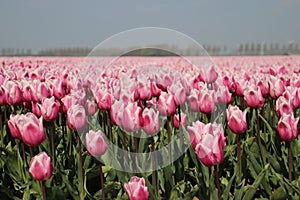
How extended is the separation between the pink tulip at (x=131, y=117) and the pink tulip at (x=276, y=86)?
5.29ft

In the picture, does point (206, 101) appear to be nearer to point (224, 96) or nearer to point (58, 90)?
point (224, 96)

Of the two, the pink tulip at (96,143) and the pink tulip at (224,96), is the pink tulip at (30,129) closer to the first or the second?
the pink tulip at (96,143)

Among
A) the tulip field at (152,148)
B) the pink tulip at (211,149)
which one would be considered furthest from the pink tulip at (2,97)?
the pink tulip at (211,149)

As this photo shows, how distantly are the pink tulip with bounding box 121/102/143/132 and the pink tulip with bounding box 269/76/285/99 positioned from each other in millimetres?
1613

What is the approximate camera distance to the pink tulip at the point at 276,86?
3.37 m

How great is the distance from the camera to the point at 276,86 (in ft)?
11.1

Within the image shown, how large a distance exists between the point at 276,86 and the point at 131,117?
1671 mm

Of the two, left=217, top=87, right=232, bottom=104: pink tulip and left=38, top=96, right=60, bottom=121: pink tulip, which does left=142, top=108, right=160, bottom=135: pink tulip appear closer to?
left=38, top=96, right=60, bottom=121: pink tulip


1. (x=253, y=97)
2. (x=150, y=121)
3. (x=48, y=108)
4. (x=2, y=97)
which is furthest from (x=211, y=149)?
(x=2, y=97)

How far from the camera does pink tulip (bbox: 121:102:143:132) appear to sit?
7.41 feet

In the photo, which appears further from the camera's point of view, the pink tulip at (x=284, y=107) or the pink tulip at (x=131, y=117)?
the pink tulip at (x=284, y=107)

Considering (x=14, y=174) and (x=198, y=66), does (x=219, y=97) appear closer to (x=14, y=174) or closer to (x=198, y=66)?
(x=198, y=66)

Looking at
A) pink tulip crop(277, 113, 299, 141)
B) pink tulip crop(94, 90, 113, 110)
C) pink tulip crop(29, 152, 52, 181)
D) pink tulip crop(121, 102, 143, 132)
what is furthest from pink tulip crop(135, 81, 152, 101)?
pink tulip crop(29, 152, 52, 181)

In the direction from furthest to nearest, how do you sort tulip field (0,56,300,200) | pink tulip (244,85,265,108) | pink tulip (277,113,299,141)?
pink tulip (244,85,265,108), pink tulip (277,113,299,141), tulip field (0,56,300,200)
